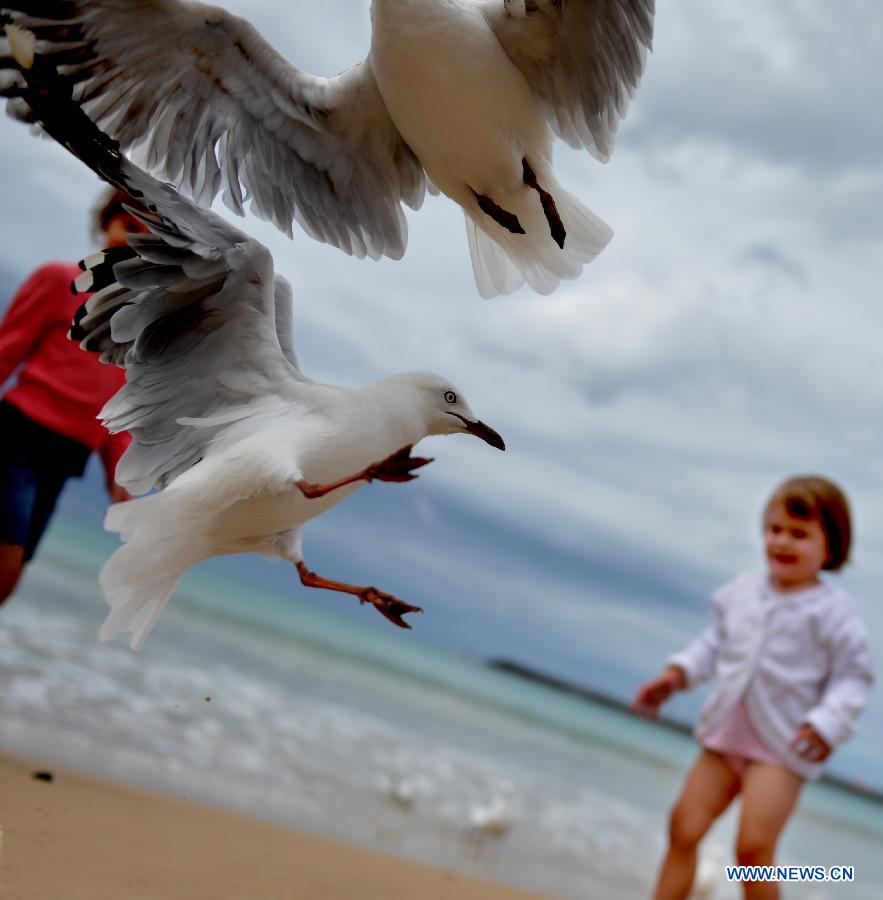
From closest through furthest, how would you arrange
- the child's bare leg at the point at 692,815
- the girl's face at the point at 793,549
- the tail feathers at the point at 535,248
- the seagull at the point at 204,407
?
the seagull at the point at 204,407 → the tail feathers at the point at 535,248 → the child's bare leg at the point at 692,815 → the girl's face at the point at 793,549

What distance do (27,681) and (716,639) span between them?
302 cm

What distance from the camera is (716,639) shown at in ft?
12.2

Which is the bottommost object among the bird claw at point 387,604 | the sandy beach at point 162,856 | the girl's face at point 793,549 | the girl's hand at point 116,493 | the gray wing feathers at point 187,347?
the sandy beach at point 162,856

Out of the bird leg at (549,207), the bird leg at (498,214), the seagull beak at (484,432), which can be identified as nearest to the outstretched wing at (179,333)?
the seagull beak at (484,432)

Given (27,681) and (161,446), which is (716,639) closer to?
(161,446)

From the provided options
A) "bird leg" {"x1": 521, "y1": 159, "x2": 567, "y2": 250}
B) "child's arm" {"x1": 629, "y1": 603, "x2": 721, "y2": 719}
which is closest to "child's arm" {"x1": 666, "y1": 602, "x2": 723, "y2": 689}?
"child's arm" {"x1": 629, "y1": 603, "x2": 721, "y2": 719}

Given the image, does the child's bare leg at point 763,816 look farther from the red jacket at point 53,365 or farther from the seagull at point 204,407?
the red jacket at point 53,365

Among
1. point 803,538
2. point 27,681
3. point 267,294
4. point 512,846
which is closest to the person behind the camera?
point 267,294

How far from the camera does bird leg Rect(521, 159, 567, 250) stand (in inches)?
102

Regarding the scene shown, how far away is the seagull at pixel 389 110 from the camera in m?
2.40

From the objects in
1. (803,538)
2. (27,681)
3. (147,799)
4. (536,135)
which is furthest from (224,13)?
(27,681)

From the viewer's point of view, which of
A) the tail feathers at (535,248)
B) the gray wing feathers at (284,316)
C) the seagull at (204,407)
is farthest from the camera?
the tail feathers at (535,248)

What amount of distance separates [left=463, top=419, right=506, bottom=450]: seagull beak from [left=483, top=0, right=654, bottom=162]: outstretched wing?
884 millimetres

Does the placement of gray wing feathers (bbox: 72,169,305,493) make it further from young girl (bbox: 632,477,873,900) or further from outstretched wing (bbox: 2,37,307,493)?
young girl (bbox: 632,477,873,900)
